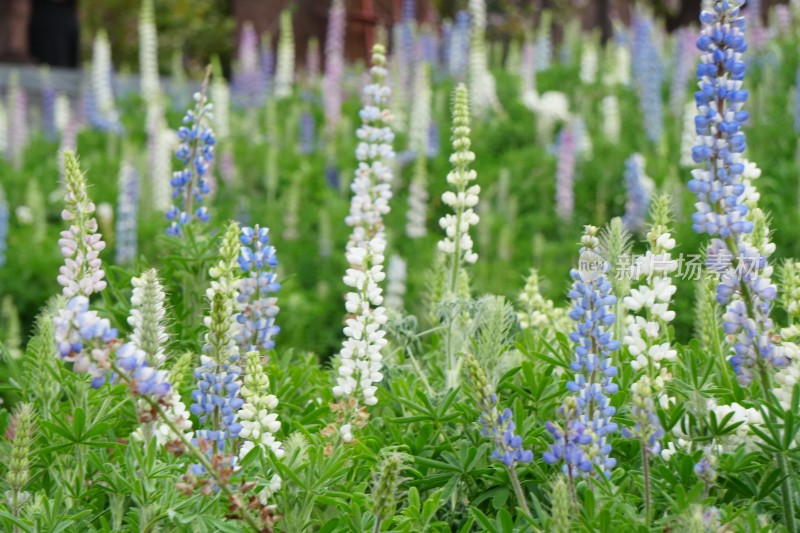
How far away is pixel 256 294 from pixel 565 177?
16.9 ft

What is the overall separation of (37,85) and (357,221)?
11417mm

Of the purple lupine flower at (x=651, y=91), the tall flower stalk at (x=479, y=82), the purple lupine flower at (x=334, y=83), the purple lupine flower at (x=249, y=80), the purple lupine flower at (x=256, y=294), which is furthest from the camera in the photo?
the purple lupine flower at (x=249, y=80)

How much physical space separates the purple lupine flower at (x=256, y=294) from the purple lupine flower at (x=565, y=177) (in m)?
5.13

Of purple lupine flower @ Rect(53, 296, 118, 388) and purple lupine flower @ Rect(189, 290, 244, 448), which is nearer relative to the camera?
purple lupine flower @ Rect(53, 296, 118, 388)

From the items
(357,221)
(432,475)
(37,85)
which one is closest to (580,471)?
(432,475)

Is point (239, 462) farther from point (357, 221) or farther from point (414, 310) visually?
point (414, 310)

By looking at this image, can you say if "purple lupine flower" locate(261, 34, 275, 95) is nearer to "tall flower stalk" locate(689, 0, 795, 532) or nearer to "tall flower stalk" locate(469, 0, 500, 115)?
"tall flower stalk" locate(469, 0, 500, 115)

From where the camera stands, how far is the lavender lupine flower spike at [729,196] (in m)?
1.84

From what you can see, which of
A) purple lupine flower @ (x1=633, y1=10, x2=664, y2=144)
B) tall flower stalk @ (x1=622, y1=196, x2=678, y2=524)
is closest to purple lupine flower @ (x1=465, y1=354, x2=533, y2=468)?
tall flower stalk @ (x1=622, y1=196, x2=678, y2=524)

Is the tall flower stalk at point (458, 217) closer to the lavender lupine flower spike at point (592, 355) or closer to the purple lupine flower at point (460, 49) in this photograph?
the lavender lupine flower spike at point (592, 355)

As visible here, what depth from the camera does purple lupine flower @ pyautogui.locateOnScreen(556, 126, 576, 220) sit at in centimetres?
721

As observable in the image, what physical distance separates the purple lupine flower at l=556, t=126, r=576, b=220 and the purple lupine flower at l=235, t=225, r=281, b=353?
5132 millimetres

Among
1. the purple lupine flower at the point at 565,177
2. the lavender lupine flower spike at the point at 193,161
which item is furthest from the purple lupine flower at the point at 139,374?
the purple lupine flower at the point at 565,177

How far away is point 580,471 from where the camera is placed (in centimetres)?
183
